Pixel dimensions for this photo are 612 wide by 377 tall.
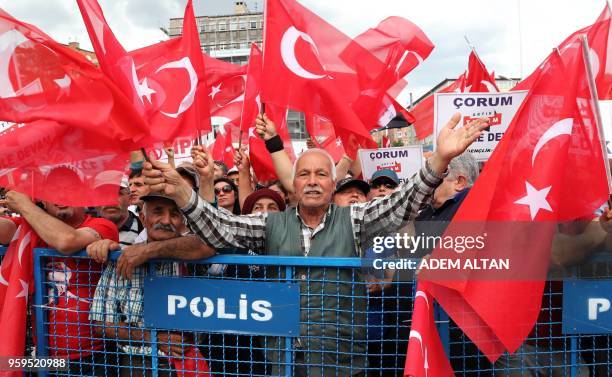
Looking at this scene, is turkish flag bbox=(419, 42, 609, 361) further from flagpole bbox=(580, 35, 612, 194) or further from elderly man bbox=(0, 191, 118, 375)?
elderly man bbox=(0, 191, 118, 375)

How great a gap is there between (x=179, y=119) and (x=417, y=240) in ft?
6.66

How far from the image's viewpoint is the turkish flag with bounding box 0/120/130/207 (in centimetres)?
324

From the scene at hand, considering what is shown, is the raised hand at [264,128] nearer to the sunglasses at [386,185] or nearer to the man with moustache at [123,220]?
the man with moustache at [123,220]

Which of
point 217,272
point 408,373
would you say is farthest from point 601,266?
point 217,272

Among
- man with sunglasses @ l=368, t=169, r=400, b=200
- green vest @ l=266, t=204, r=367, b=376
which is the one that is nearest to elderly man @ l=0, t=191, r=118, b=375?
green vest @ l=266, t=204, r=367, b=376

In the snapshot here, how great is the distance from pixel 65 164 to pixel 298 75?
204cm

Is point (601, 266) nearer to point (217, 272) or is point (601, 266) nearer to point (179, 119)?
point (217, 272)

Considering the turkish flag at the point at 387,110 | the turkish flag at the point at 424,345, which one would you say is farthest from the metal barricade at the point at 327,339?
the turkish flag at the point at 387,110

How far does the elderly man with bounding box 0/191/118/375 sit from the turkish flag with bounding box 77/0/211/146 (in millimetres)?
728

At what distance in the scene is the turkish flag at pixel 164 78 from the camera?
322cm

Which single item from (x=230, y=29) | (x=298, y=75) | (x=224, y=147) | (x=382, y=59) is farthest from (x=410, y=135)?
(x=298, y=75)

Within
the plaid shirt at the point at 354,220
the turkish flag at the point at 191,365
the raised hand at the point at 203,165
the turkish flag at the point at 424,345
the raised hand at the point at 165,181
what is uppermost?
the raised hand at the point at 203,165

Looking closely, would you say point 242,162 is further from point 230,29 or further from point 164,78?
point 230,29

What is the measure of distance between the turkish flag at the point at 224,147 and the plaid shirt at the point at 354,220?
5396 millimetres
